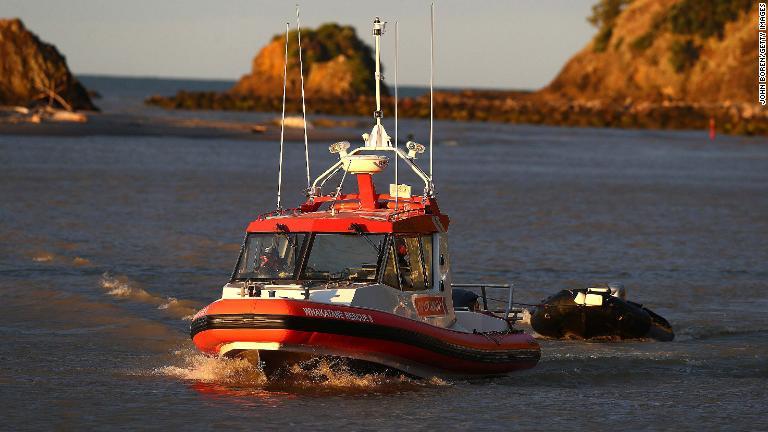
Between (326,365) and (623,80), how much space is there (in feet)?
462

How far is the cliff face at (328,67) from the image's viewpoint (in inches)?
6442

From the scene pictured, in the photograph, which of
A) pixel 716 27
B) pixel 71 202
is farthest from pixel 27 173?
pixel 716 27

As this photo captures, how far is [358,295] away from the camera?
16172 mm

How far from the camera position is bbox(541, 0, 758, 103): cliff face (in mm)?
136875

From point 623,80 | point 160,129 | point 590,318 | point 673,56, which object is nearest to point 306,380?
point 590,318

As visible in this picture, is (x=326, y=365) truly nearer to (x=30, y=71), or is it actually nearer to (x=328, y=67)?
(x=30, y=71)

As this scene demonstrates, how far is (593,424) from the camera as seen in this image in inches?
623

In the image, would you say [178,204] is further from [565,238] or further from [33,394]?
[33,394]

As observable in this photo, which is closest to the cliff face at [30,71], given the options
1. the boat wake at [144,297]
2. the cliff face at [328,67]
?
the cliff face at [328,67]

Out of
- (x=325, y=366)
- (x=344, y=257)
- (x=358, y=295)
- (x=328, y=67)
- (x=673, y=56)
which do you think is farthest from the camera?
(x=328, y=67)

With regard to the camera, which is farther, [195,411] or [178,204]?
[178,204]

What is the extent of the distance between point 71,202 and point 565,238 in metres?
14.6

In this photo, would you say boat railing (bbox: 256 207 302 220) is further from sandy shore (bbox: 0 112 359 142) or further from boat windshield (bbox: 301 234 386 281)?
sandy shore (bbox: 0 112 359 142)

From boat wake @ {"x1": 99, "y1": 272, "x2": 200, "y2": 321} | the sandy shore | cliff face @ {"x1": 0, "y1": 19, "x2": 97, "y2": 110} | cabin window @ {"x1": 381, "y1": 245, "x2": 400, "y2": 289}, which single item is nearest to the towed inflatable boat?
cabin window @ {"x1": 381, "y1": 245, "x2": 400, "y2": 289}
